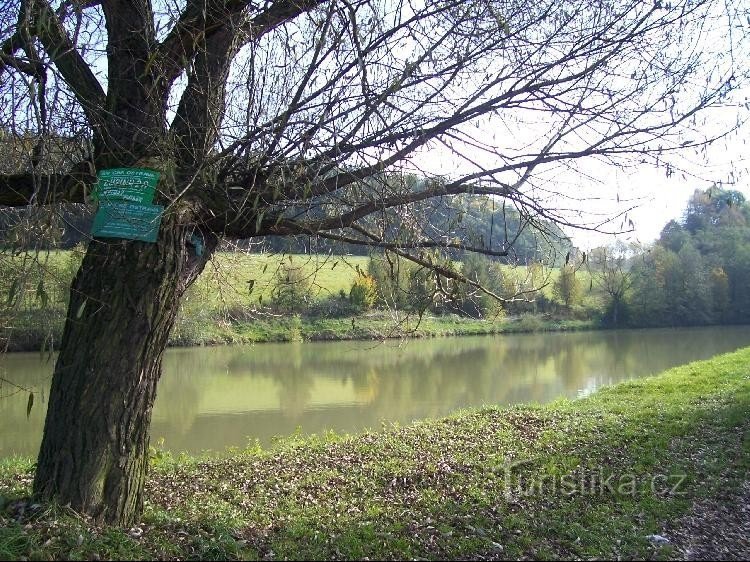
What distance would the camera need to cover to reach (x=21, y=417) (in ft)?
33.2

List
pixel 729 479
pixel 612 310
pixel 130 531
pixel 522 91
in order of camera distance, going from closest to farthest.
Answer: pixel 130 531 → pixel 522 91 → pixel 729 479 → pixel 612 310

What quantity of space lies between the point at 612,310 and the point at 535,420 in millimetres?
29954

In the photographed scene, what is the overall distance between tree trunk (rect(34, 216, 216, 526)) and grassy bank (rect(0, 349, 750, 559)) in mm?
179

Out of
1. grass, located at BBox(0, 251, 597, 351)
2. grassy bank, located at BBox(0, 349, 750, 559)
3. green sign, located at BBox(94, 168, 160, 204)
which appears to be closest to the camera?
grassy bank, located at BBox(0, 349, 750, 559)

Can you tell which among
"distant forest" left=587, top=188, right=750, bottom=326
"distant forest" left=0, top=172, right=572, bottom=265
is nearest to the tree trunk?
"distant forest" left=0, top=172, right=572, bottom=265

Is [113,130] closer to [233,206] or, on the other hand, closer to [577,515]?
[233,206]

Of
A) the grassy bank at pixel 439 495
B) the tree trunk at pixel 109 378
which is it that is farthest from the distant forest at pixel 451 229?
the grassy bank at pixel 439 495

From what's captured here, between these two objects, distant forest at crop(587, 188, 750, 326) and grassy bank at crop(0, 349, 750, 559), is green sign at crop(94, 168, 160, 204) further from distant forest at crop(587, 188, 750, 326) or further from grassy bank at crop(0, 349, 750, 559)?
distant forest at crop(587, 188, 750, 326)

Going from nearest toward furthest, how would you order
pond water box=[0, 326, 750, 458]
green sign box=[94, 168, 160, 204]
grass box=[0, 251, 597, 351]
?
green sign box=[94, 168, 160, 204] → grass box=[0, 251, 597, 351] → pond water box=[0, 326, 750, 458]

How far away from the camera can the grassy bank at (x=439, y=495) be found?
3.09 meters

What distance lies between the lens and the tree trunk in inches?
122

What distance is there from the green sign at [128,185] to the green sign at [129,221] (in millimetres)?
39

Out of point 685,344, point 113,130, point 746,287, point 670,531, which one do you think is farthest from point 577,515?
point 746,287

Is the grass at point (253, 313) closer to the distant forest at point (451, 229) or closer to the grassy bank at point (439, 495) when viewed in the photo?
the distant forest at point (451, 229)
